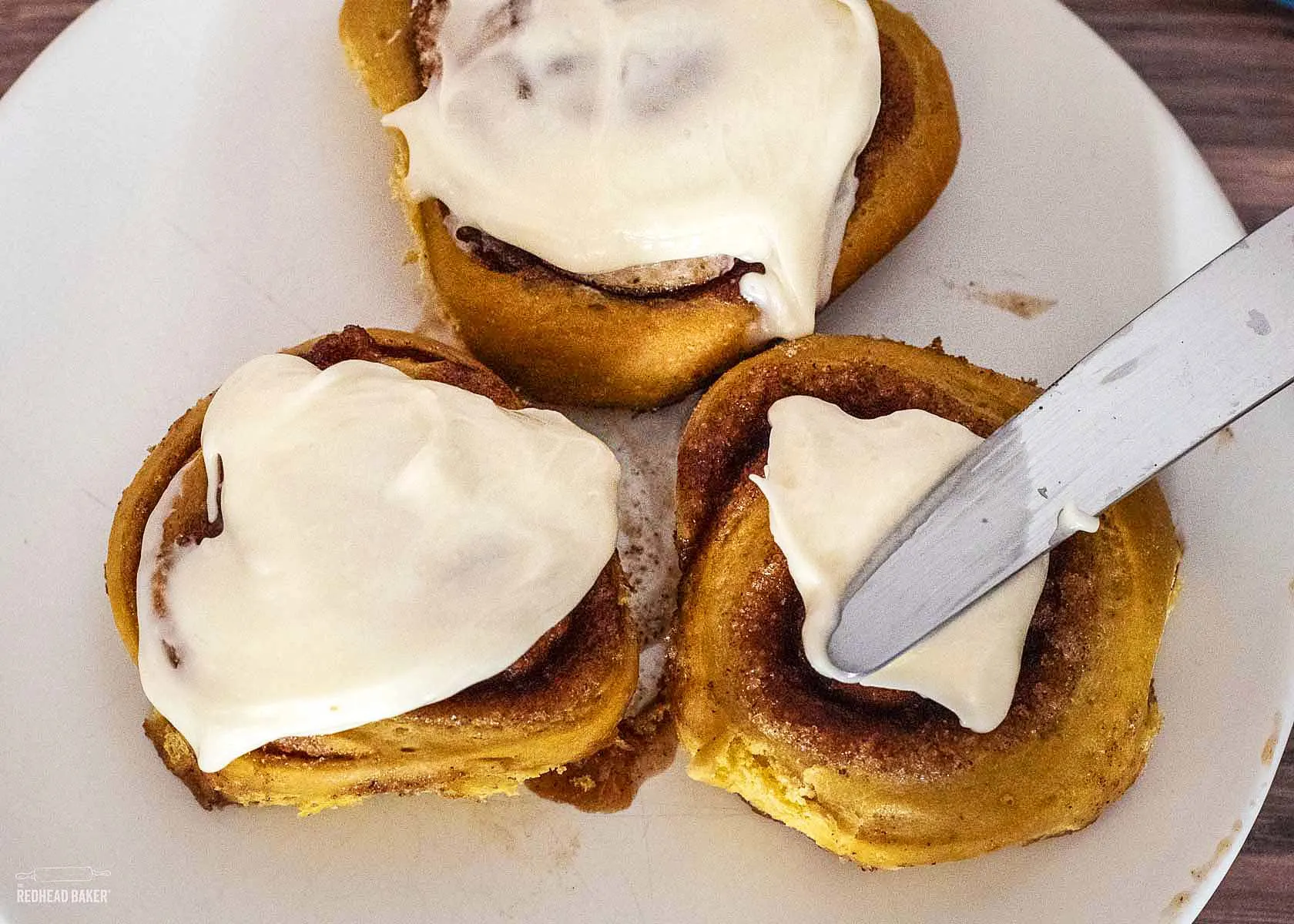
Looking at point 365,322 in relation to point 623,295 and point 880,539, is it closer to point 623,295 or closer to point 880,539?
point 623,295

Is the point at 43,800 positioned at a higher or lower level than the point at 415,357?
lower

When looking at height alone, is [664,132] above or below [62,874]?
above

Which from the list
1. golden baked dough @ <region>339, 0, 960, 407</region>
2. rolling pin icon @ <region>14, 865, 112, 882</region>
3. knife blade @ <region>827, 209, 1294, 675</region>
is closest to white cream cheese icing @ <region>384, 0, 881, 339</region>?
golden baked dough @ <region>339, 0, 960, 407</region>

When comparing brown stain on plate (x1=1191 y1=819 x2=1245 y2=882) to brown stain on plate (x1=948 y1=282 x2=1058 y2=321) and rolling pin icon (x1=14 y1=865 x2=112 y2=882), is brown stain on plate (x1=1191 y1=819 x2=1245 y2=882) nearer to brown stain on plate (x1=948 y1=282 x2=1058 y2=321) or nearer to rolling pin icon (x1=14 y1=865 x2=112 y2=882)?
brown stain on plate (x1=948 y1=282 x2=1058 y2=321)

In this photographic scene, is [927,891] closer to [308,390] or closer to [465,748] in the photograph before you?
[465,748]

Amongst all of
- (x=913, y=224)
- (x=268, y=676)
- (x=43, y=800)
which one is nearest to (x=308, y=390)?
(x=268, y=676)

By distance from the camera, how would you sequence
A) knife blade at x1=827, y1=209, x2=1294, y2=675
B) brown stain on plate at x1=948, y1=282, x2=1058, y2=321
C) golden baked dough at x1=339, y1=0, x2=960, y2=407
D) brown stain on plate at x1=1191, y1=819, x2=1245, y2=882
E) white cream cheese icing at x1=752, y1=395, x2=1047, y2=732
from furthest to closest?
1. brown stain on plate at x1=948, y1=282, x2=1058, y2=321
2. golden baked dough at x1=339, y1=0, x2=960, y2=407
3. brown stain on plate at x1=1191, y1=819, x2=1245, y2=882
4. white cream cheese icing at x1=752, y1=395, x2=1047, y2=732
5. knife blade at x1=827, y1=209, x2=1294, y2=675

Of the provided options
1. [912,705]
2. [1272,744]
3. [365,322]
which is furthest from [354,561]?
[1272,744]
